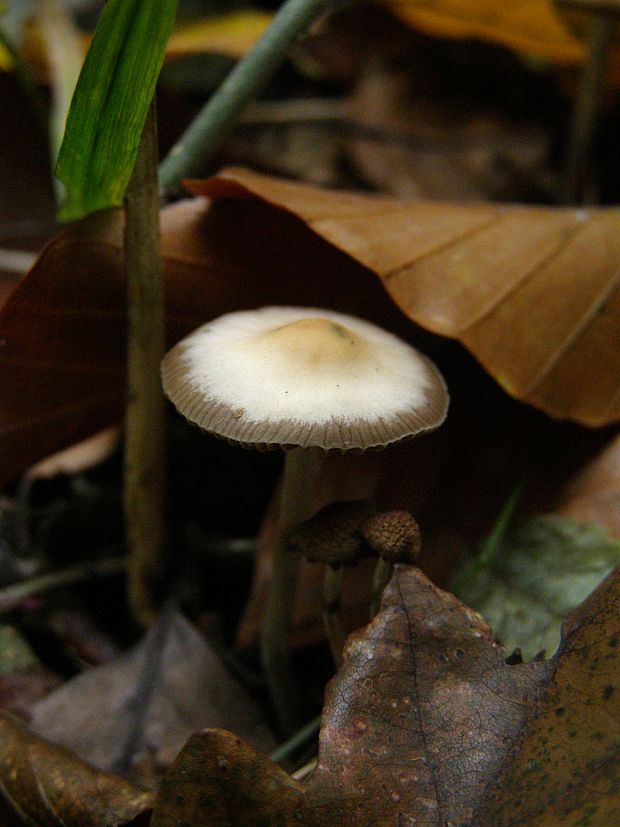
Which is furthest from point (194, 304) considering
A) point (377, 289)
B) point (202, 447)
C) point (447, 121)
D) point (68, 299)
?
point (447, 121)

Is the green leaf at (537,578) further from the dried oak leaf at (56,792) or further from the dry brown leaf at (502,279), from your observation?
the dried oak leaf at (56,792)

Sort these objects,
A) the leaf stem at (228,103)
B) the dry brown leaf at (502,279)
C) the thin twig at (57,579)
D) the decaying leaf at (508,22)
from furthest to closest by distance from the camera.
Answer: the decaying leaf at (508,22)
the thin twig at (57,579)
the leaf stem at (228,103)
the dry brown leaf at (502,279)

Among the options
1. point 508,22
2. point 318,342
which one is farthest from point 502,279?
point 508,22

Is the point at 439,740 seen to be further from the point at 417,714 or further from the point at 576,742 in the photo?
the point at 576,742

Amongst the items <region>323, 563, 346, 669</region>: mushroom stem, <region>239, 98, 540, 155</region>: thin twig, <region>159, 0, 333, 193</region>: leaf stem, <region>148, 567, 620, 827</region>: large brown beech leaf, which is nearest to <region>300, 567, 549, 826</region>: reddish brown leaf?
<region>148, 567, 620, 827</region>: large brown beech leaf

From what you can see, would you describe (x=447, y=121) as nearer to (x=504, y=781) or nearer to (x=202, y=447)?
(x=202, y=447)

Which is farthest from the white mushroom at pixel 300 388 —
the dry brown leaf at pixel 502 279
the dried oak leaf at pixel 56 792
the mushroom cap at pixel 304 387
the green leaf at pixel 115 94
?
the dried oak leaf at pixel 56 792

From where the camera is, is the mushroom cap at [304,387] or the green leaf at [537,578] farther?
the green leaf at [537,578]
